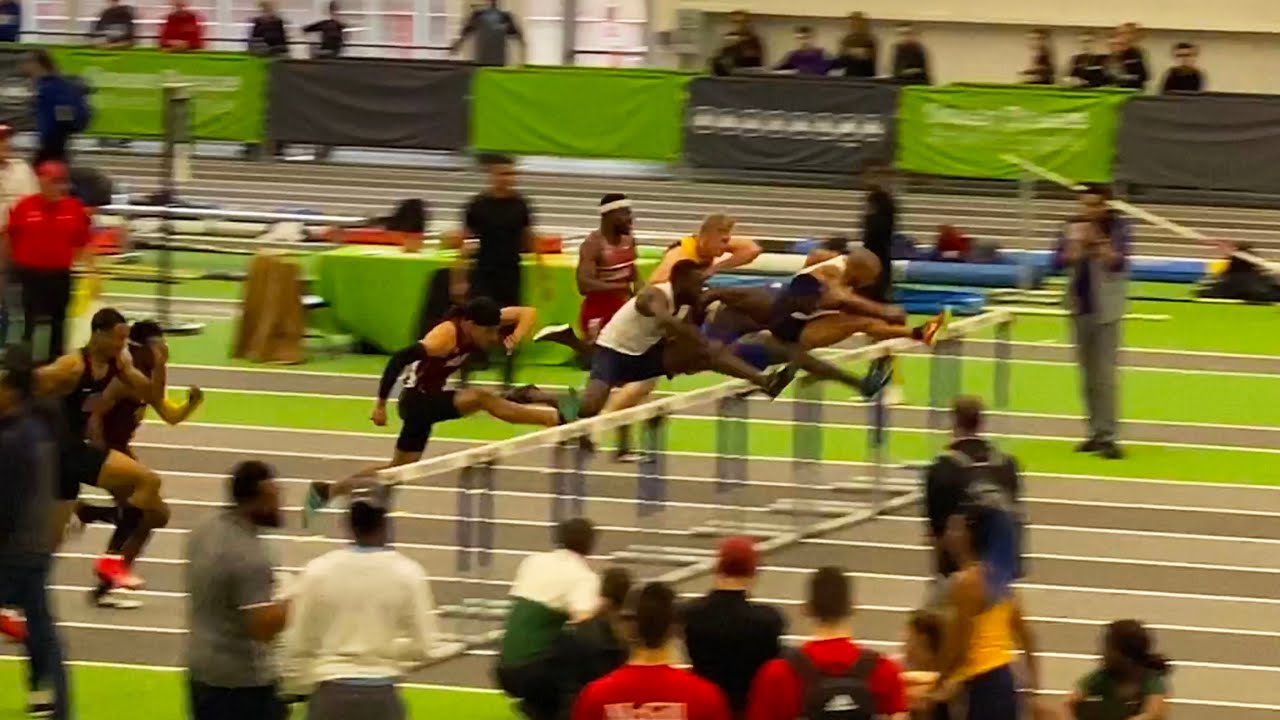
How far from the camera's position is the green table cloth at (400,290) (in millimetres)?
22109

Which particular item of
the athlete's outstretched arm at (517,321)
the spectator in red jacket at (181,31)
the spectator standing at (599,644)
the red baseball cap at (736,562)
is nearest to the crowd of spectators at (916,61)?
the spectator in red jacket at (181,31)

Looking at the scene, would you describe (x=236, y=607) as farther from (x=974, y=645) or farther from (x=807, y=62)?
(x=807, y=62)

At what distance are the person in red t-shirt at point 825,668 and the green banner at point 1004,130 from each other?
24840 mm

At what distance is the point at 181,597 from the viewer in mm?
14562

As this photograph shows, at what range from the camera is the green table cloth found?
22.1m

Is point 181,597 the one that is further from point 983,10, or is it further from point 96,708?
point 983,10

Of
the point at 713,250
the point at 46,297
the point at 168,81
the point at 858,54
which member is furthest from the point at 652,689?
the point at 168,81

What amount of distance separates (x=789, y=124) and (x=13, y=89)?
10919 millimetres

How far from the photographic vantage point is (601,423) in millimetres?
13898

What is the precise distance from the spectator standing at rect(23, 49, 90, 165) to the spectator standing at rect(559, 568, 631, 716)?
678 inches

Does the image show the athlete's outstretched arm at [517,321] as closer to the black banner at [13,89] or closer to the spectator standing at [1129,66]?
the spectator standing at [1129,66]

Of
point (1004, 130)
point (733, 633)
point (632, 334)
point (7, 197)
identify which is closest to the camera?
point (733, 633)

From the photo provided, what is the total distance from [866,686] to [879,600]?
6.06 meters

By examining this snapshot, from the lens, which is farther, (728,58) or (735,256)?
(728,58)
